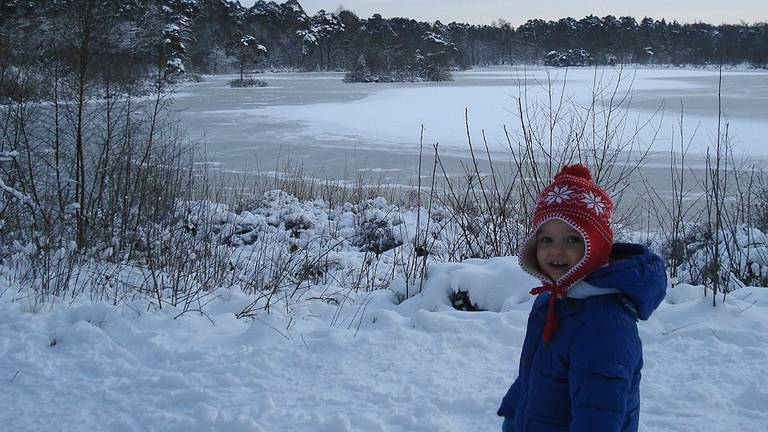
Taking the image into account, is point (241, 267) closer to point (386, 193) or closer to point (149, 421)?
point (149, 421)

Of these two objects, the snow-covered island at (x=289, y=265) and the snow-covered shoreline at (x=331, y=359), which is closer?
the snow-covered shoreline at (x=331, y=359)

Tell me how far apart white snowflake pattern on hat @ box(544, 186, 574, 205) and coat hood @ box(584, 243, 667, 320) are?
20 cm

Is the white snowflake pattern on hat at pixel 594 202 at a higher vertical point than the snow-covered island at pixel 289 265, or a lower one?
higher

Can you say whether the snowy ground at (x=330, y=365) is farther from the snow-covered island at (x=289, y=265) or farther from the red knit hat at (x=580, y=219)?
the red knit hat at (x=580, y=219)

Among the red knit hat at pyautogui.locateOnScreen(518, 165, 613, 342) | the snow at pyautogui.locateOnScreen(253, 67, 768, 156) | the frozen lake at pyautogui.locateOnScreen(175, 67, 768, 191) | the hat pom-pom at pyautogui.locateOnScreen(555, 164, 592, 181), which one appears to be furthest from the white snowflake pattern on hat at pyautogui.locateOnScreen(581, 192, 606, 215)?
the snow at pyautogui.locateOnScreen(253, 67, 768, 156)

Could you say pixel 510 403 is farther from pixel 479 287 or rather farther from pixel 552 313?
pixel 479 287

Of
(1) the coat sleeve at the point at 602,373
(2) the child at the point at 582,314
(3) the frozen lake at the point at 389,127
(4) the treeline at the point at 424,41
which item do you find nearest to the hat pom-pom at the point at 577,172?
(2) the child at the point at 582,314

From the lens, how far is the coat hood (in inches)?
64.7

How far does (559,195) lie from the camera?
69.6 inches

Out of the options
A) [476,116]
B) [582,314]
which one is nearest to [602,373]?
[582,314]

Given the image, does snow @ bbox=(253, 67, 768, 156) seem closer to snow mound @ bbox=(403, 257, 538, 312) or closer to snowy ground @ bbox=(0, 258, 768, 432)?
snow mound @ bbox=(403, 257, 538, 312)

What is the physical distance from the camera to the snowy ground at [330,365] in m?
2.78

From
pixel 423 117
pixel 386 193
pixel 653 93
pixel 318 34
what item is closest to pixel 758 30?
pixel 318 34

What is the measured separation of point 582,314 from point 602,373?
0.17 metres
